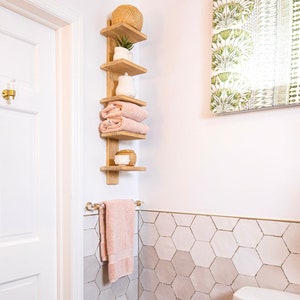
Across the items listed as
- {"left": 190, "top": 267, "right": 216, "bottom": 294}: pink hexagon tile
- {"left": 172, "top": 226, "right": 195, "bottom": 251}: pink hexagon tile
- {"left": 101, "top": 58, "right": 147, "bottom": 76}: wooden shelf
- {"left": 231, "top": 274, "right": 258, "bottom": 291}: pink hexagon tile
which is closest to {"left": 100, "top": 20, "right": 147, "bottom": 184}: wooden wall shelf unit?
{"left": 101, "top": 58, "right": 147, "bottom": 76}: wooden shelf

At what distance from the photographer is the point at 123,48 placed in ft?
→ 5.00

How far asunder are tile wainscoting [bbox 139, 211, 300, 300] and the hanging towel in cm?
18

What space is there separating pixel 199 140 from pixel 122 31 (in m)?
0.68

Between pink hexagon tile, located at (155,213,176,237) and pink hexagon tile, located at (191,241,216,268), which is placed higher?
pink hexagon tile, located at (155,213,176,237)

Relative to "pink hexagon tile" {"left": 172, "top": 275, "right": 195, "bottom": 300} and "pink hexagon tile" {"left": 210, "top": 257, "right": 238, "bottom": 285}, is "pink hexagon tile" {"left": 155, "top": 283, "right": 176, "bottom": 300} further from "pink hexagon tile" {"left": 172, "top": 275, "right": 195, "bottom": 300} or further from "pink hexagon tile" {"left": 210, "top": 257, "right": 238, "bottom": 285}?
"pink hexagon tile" {"left": 210, "top": 257, "right": 238, "bottom": 285}

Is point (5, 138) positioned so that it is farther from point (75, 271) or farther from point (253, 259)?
point (253, 259)

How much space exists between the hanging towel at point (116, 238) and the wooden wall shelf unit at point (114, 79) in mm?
149

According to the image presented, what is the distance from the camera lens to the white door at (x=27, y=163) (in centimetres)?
123

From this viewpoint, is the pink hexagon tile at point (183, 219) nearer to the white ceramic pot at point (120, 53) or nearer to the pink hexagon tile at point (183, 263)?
the pink hexagon tile at point (183, 263)

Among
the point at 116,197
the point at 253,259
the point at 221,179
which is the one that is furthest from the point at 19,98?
the point at 253,259

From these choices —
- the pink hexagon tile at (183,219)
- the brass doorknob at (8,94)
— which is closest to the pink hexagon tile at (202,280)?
the pink hexagon tile at (183,219)

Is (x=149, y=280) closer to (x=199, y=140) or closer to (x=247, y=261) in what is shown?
(x=247, y=261)

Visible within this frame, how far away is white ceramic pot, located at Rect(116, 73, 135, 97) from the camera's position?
1.51 meters

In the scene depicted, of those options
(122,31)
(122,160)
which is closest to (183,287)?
(122,160)
